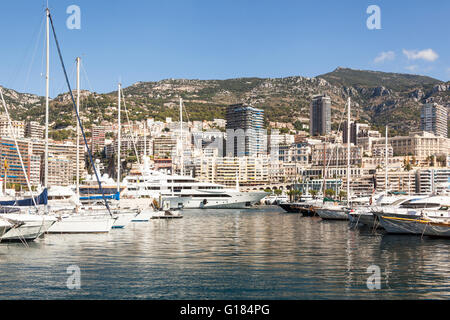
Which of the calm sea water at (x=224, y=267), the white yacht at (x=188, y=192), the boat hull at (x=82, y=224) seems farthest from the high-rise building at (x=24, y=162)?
the calm sea water at (x=224, y=267)

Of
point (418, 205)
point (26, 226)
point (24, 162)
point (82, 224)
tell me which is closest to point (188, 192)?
point (418, 205)

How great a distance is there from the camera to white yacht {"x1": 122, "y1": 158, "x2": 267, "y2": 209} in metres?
83.6

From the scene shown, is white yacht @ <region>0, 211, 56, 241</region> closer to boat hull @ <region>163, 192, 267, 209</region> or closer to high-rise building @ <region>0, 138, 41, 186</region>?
boat hull @ <region>163, 192, 267, 209</region>

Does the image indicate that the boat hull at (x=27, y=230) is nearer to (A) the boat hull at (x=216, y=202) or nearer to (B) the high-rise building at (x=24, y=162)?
(A) the boat hull at (x=216, y=202)

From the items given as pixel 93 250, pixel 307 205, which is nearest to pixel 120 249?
pixel 93 250

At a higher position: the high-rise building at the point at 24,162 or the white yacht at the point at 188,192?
the high-rise building at the point at 24,162

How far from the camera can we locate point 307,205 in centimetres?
6844

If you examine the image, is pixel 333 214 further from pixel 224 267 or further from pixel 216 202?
pixel 216 202

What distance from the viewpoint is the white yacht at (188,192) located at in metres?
83.6

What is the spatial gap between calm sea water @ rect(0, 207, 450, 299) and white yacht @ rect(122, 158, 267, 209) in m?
51.8

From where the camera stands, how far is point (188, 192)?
8838cm

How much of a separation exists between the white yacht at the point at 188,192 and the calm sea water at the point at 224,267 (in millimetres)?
51817
